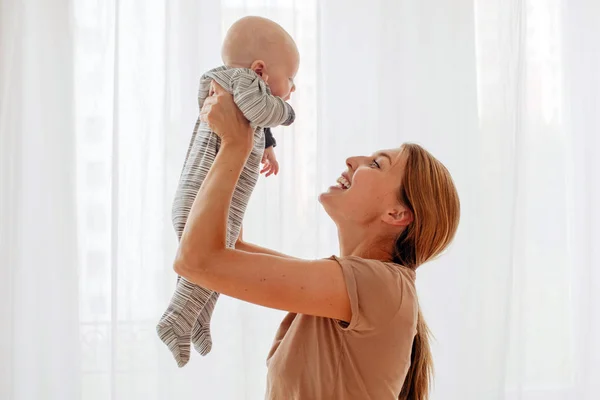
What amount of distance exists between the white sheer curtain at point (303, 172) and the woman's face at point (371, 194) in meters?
0.92

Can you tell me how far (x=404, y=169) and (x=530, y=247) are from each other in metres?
1.29

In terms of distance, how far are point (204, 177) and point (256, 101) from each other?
178 mm

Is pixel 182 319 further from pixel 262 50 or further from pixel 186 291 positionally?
pixel 262 50

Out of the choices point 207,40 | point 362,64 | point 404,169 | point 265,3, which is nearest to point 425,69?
point 362,64

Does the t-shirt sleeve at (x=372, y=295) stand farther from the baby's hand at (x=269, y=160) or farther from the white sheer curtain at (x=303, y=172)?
the white sheer curtain at (x=303, y=172)

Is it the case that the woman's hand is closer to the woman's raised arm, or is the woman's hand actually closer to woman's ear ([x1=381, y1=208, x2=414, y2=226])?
the woman's raised arm

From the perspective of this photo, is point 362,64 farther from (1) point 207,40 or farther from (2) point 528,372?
(2) point 528,372

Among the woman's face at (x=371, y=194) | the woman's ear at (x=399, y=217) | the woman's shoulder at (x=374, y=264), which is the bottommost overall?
the woman's shoulder at (x=374, y=264)

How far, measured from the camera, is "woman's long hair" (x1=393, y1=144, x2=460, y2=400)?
4.39 ft

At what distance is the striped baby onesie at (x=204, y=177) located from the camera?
4.02 ft

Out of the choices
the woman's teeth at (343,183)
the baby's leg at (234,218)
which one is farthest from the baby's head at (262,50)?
the woman's teeth at (343,183)

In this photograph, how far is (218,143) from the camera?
1.30m

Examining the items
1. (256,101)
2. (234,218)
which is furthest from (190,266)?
(256,101)

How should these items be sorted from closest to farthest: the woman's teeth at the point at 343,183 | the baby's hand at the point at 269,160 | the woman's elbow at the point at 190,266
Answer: the woman's elbow at the point at 190,266, the woman's teeth at the point at 343,183, the baby's hand at the point at 269,160
